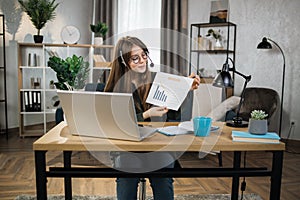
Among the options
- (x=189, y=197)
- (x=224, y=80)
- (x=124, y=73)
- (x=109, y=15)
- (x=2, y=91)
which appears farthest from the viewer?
(x=109, y=15)

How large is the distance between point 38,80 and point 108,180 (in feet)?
7.65

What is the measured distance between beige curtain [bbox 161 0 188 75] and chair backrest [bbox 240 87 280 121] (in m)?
1.13

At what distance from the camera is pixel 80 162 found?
3.29 m

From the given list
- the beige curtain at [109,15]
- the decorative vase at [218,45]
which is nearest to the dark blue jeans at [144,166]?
the decorative vase at [218,45]

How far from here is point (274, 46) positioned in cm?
426

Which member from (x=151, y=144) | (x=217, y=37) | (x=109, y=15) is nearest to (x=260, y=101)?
(x=217, y=37)

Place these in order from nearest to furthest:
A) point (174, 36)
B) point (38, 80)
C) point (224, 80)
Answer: point (224, 80)
point (38, 80)
point (174, 36)

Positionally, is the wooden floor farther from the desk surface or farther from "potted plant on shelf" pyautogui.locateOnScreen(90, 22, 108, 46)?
"potted plant on shelf" pyautogui.locateOnScreen(90, 22, 108, 46)

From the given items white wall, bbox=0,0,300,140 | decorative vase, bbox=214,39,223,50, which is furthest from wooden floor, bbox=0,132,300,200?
decorative vase, bbox=214,39,223,50

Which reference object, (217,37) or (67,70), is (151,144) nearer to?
(67,70)

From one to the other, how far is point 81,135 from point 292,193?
75.9 inches

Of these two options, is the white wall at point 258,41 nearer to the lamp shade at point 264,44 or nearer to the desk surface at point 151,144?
the lamp shade at point 264,44

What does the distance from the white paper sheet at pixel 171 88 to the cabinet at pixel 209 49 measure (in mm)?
2955

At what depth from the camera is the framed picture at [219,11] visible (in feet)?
14.8
